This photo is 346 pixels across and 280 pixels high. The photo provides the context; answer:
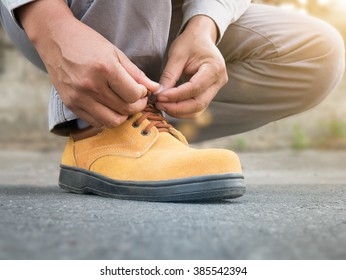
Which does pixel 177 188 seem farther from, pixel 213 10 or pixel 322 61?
pixel 322 61

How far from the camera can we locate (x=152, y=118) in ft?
3.50

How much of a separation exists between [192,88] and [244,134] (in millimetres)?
3547

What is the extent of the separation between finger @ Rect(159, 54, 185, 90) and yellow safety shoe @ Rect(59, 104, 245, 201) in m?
0.06

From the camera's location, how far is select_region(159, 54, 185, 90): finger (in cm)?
106

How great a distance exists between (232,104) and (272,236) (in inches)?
36.9

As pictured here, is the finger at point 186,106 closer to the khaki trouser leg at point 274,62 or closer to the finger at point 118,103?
the finger at point 118,103

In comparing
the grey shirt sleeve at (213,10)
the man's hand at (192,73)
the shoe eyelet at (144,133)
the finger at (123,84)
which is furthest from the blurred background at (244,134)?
the finger at (123,84)

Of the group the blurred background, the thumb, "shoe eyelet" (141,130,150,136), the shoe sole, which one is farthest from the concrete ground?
the blurred background

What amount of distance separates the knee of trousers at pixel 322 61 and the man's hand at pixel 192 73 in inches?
17.6

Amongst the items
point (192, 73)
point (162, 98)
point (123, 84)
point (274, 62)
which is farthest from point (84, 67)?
point (274, 62)

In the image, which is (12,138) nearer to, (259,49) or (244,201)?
Result: (259,49)

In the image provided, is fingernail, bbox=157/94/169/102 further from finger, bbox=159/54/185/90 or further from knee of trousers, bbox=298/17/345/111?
knee of trousers, bbox=298/17/345/111

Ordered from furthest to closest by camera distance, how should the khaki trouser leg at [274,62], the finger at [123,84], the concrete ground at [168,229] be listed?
1. the khaki trouser leg at [274,62]
2. the finger at [123,84]
3. the concrete ground at [168,229]

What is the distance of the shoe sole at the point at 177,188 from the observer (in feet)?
3.00
